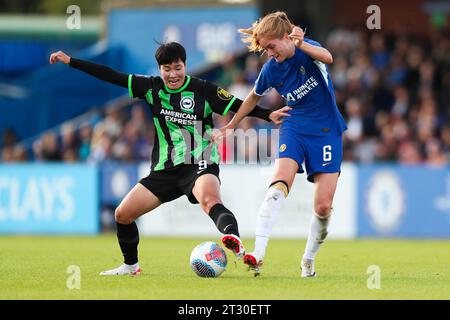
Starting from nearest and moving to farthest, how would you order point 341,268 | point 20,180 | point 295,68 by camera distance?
point 295,68, point 341,268, point 20,180

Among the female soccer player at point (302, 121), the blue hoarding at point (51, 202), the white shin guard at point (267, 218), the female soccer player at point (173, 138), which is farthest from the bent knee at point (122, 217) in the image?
the blue hoarding at point (51, 202)

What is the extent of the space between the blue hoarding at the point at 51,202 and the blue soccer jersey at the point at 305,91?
35.3 ft

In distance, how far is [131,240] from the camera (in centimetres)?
1012

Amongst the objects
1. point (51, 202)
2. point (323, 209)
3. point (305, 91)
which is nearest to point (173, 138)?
point (305, 91)

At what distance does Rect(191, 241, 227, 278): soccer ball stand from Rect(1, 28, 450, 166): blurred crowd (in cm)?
983

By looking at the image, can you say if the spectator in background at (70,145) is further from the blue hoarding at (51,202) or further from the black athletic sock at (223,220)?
the black athletic sock at (223,220)

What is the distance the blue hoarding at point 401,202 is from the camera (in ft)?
61.8

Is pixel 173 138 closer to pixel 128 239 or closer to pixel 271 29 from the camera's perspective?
pixel 128 239

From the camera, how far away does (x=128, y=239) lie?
10.1 metres
